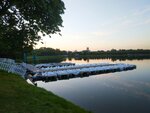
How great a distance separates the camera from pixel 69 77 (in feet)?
180

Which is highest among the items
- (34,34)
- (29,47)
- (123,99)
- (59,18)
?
(59,18)

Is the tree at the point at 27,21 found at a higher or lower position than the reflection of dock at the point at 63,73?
higher

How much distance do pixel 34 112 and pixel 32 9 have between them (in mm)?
7357

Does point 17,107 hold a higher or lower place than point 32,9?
lower

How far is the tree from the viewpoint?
48.4ft

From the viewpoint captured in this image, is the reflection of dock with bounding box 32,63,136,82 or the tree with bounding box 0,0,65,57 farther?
the reflection of dock with bounding box 32,63,136,82

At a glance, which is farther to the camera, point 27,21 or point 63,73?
point 63,73

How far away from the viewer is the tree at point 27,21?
14.7 metres

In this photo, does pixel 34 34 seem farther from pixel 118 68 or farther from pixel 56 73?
pixel 118 68

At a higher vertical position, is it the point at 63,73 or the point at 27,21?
the point at 27,21

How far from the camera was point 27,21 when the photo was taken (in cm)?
1596

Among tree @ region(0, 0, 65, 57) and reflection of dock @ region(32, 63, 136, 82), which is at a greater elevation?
tree @ region(0, 0, 65, 57)

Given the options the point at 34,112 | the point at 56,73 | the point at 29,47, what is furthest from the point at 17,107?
the point at 56,73

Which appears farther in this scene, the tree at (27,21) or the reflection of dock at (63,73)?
the reflection of dock at (63,73)
